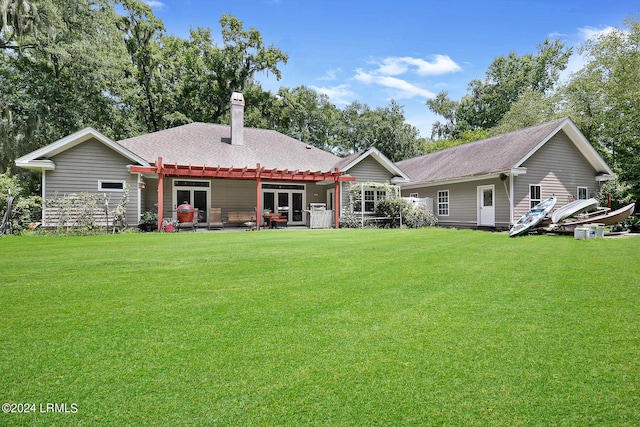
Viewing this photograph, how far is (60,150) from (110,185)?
83.6 inches

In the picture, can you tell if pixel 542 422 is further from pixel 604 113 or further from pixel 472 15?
pixel 604 113

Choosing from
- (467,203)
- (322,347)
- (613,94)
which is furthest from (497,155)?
(322,347)

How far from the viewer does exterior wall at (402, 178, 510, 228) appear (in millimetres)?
16406

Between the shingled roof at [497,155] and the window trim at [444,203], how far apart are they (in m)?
1.02

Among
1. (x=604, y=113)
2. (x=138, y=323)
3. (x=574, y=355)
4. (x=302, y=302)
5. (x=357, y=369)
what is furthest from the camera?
(x=604, y=113)

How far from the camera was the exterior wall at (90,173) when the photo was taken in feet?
45.7

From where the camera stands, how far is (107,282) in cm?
487

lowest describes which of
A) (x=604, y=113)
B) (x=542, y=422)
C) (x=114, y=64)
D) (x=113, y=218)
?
(x=542, y=422)

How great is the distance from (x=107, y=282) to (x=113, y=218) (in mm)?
10612

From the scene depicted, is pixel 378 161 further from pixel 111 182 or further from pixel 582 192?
pixel 111 182

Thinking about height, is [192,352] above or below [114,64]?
below

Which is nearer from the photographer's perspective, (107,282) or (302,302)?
(302,302)

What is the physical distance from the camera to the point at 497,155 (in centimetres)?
1748

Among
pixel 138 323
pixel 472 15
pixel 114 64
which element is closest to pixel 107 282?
pixel 138 323
